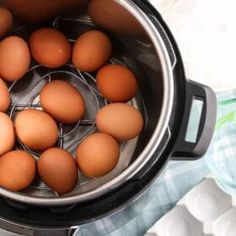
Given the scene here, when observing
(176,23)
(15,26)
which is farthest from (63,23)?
(176,23)

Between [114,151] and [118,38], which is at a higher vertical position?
[118,38]

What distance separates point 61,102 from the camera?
0.71 meters

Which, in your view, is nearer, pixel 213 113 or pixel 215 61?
pixel 213 113

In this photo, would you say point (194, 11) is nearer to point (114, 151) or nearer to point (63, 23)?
point (63, 23)

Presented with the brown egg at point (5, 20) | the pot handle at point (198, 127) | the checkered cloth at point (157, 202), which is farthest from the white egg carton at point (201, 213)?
the brown egg at point (5, 20)

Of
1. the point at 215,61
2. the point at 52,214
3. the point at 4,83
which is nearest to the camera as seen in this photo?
the point at 52,214

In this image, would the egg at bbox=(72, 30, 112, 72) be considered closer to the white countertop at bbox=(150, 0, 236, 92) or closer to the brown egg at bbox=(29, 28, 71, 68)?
the brown egg at bbox=(29, 28, 71, 68)

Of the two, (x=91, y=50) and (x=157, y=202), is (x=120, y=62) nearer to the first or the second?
(x=91, y=50)

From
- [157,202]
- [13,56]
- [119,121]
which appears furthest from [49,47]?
[157,202]

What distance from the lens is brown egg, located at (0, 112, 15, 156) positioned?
685mm

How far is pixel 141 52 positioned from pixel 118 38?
0.18 feet

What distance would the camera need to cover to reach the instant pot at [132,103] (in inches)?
24.2

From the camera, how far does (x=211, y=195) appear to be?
0.80m

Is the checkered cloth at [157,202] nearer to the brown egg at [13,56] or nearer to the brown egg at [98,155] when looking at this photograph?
the brown egg at [98,155]
